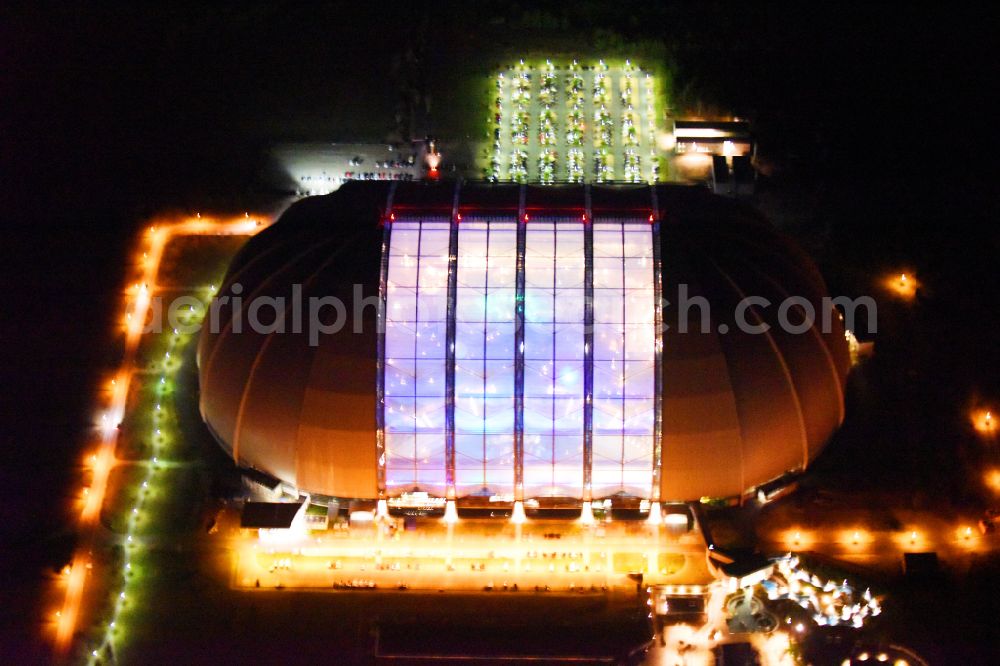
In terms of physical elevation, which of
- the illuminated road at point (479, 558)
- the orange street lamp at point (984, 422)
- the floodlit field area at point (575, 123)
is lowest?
the illuminated road at point (479, 558)

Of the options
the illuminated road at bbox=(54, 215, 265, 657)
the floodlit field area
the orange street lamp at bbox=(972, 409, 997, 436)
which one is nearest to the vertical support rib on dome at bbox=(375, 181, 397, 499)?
the illuminated road at bbox=(54, 215, 265, 657)

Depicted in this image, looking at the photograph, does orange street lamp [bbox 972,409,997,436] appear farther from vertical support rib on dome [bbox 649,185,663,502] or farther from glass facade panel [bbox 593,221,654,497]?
glass facade panel [bbox 593,221,654,497]

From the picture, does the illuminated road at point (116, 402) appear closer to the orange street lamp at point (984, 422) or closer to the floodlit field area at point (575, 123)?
the floodlit field area at point (575, 123)

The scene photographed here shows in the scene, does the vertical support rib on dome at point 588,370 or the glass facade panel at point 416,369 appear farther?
the glass facade panel at point 416,369

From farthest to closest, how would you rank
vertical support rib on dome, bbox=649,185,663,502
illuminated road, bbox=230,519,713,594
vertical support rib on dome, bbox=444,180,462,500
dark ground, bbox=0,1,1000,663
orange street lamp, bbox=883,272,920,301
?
orange street lamp, bbox=883,272,920,301 < dark ground, bbox=0,1,1000,663 < illuminated road, bbox=230,519,713,594 < vertical support rib on dome, bbox=444,180,462,500 < vertical support rib on dome, bbox=649,185,663,502

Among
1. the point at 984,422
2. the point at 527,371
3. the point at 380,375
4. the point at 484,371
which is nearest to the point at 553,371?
the point at 527,371

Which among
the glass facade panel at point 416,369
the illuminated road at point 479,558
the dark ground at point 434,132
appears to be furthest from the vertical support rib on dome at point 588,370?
the dark ground at point 434,132
